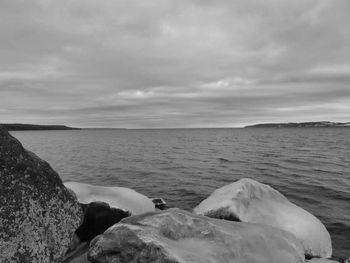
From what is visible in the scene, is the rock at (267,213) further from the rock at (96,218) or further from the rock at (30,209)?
the rock at (30,209)

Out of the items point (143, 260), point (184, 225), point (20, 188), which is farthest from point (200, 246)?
point (20, 188)

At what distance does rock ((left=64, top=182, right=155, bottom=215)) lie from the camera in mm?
7777

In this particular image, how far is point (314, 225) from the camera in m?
7.80

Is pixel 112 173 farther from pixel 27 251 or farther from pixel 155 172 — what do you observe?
pixel 27 251

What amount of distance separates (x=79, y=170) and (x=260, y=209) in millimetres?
21478

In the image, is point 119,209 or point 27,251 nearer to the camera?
point 27,251

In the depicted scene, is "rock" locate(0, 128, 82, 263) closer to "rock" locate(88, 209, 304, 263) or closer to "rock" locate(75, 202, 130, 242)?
"rock" locate(88, 209, 304, 263)

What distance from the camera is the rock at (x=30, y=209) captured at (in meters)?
4.37

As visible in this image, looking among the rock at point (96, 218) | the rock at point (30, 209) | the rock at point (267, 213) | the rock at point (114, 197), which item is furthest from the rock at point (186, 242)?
the rock at point (114, 197)

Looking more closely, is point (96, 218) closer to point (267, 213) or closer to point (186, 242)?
point (186, 242)

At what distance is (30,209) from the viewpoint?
461 cm

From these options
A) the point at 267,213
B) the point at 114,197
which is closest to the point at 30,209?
the point at 114,197

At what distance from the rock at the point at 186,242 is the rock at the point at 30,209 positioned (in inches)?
30.6

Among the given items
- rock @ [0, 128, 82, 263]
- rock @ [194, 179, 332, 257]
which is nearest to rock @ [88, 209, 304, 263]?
rock @ [0, 128, 82, 263]
